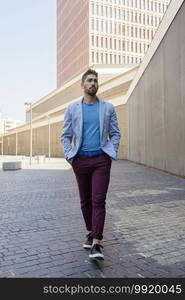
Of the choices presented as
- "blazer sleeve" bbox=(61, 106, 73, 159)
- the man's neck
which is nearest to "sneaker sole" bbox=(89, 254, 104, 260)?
"blazer sleeve" bbox=(61, 106, 73, 159)

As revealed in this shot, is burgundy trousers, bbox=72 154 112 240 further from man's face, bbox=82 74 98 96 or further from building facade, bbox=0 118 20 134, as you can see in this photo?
building facade, bbox=0 118 20 134

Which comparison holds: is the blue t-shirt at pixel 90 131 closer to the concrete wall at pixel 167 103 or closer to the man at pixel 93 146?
the man at pixel 93 146

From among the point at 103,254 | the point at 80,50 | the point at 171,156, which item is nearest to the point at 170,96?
the point at 171,156

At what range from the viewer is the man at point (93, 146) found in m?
3.42

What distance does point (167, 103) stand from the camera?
44.4 ft

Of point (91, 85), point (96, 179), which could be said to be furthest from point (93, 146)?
point (91, 85)

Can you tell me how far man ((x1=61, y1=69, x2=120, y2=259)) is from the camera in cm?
342

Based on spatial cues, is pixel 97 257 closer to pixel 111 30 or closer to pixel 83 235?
pixel 83 235

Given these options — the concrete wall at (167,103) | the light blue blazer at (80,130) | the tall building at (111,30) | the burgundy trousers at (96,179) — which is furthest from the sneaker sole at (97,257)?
the tall building at (111,30)

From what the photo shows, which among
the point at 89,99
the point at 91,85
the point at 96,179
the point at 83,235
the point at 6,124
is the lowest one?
the point at 83,235

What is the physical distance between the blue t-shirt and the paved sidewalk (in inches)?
46.8

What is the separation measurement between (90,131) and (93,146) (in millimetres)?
167

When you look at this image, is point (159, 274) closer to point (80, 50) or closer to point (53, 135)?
point (53, 135)

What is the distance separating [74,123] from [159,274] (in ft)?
5.77
